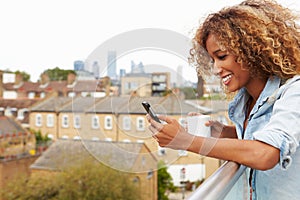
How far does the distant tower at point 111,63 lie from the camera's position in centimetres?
49

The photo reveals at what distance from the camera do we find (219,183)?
0.38 m

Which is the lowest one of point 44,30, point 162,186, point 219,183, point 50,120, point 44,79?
point 162,186

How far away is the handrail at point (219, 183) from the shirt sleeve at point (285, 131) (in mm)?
42

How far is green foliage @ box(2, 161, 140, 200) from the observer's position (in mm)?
6930

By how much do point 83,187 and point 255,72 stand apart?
679 centimetres

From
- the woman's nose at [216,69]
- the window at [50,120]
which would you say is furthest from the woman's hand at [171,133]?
the window at [50,120]

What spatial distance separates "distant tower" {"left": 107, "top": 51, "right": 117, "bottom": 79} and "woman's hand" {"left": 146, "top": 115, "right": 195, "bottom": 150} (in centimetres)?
11

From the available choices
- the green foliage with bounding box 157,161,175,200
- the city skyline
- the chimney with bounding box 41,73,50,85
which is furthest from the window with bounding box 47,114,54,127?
the green foliage with bounding box 157,161,175,200

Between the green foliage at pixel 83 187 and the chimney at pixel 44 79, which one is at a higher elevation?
the chimney at pixel 44 79

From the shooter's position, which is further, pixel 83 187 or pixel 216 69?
pixel 83 187

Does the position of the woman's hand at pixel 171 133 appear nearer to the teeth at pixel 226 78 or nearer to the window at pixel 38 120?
the teeth at pixel 226 78

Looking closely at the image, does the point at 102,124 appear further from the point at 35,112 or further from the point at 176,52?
the point at 35,112

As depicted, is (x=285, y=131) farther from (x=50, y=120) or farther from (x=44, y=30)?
(x=44, y=30)

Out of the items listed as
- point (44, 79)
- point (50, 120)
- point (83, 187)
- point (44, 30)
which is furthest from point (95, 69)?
point (44, 30)
